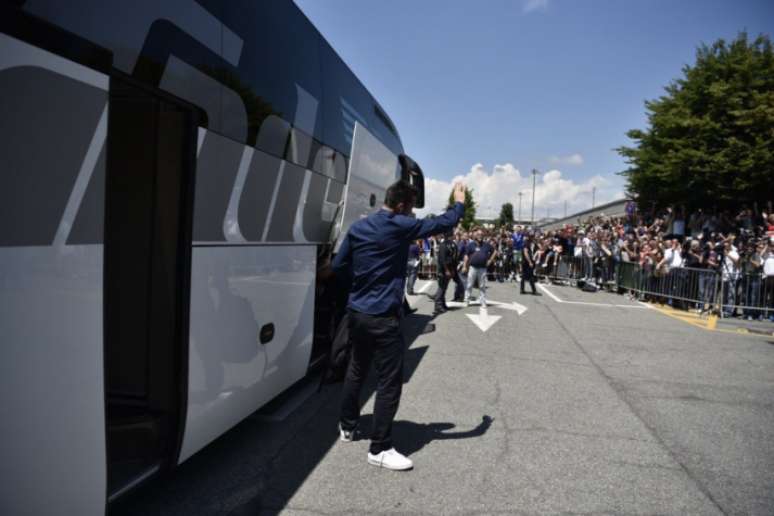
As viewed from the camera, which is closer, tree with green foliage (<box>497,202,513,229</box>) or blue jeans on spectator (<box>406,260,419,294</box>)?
blue jeans on spectator (<box>406,260,419,294</box>)

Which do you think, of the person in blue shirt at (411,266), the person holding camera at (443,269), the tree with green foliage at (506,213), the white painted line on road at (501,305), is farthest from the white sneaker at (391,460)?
the tree with green foliage at (506,213)

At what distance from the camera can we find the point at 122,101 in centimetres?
273

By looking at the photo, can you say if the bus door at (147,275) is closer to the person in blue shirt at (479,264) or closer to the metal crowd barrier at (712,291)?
the person in blue shirt at (479,264)

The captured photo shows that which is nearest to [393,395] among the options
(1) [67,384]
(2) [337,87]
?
(1) [67,384]

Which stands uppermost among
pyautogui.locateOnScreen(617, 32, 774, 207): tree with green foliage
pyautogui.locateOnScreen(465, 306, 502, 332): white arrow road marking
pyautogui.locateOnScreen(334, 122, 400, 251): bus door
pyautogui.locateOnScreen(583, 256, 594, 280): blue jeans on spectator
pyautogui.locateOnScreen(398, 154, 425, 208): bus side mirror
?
pyautogui.locateOnScreen(617, 32, 774, 207): tree with green foliage

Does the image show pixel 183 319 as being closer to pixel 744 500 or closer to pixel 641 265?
pixel 744 500

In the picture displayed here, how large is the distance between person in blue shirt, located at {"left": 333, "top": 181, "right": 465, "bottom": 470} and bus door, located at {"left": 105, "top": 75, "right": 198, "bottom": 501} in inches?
48.2

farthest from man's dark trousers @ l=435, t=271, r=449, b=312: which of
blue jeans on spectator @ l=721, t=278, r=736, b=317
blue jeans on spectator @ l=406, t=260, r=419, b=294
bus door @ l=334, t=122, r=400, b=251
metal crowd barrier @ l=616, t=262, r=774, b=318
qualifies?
blue jeans on spectator @ l=721, t=278, r=736, b=317

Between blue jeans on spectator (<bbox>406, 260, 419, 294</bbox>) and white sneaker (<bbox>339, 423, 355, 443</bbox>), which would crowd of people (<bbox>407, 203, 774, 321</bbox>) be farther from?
white sneaker (<bbox>339, 423, 355, 443</bbox>)

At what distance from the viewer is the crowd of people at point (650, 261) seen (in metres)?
11.5

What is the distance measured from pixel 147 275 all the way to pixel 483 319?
792cm

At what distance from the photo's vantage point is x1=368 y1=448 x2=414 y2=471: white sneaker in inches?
133

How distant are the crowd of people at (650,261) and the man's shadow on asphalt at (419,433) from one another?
257 inches

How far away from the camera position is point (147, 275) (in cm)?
287
